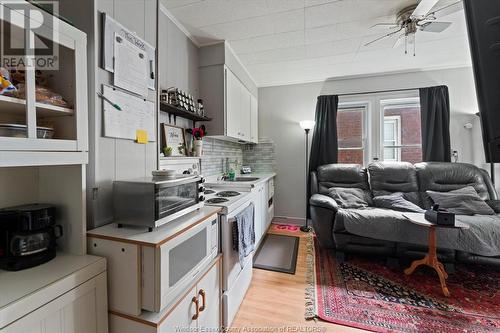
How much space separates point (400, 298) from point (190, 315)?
1789mm

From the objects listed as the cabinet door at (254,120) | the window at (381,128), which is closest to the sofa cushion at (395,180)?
the window at (381,128)

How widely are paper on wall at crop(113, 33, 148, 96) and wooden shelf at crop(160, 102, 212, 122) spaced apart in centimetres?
38

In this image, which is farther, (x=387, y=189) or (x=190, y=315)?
(x=387, y=189)

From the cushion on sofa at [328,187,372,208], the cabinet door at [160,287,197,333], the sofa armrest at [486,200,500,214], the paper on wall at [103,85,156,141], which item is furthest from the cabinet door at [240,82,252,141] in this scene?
the sofa armrest at [486,200,500,214]

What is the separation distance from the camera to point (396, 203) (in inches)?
104

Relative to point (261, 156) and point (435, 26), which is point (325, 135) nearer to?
point (261, 156)

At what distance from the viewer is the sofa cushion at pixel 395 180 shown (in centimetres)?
288

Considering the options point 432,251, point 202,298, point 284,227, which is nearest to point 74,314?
point 202,298

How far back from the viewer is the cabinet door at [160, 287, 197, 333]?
932mm

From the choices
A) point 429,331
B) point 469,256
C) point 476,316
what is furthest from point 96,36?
point 469,256

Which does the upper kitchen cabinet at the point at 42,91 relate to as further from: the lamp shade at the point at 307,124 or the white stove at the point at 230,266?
the lamp shade at the point at 307,124

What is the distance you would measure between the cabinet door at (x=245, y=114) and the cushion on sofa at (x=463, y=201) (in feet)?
8.52

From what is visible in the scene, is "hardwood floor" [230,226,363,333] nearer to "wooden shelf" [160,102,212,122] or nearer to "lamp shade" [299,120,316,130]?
"wooden shelf" [160,102,212,122]

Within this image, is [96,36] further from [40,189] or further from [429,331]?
[429,331]
